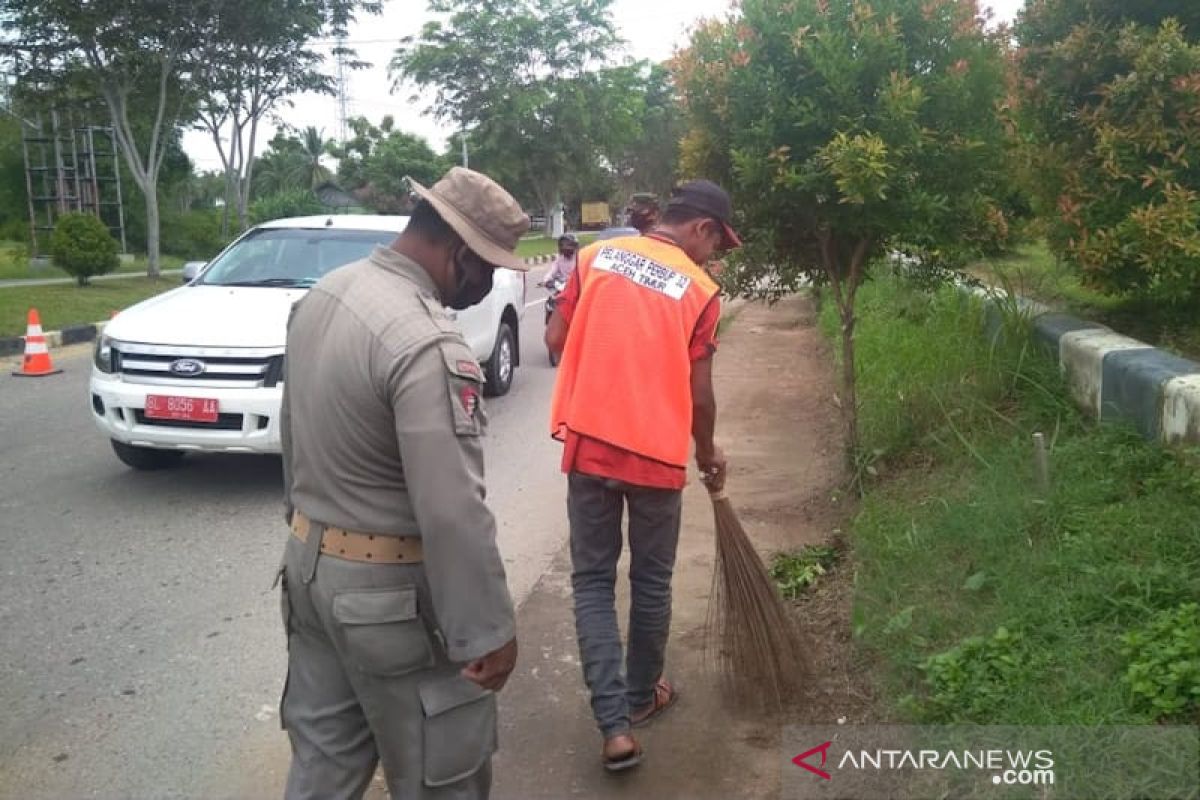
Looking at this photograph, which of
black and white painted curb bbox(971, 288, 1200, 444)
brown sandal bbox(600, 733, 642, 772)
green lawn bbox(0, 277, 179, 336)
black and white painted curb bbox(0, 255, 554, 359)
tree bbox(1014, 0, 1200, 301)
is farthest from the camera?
green lawn bbox(0, 277, 179, 336)

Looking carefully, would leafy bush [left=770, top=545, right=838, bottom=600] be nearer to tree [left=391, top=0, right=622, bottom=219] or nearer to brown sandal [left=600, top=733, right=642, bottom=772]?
brown sandal [left=600, top=733, right=642, bottom=772]

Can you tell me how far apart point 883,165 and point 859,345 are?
13.5 ft

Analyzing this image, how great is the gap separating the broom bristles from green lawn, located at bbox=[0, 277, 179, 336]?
11346mm

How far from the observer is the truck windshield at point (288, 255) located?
678 centimetres

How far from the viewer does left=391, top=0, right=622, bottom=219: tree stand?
128 feet

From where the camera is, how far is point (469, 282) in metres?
2.21

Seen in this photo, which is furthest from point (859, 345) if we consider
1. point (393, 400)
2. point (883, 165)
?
point (393, 400)

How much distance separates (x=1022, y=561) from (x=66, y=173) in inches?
957

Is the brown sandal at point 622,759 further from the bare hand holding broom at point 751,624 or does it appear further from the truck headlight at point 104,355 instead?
the truck headlight at point 104,355

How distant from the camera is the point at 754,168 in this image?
4332mm

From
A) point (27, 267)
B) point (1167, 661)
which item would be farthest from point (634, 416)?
point (27, 267)

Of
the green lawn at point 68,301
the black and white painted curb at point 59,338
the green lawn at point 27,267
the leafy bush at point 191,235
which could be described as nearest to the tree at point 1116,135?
the black and white painted curb at point 59,338

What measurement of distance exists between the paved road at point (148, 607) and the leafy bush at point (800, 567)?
1.09 m

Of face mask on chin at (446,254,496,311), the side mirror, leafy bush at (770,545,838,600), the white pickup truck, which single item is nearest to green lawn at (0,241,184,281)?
the side mirror
